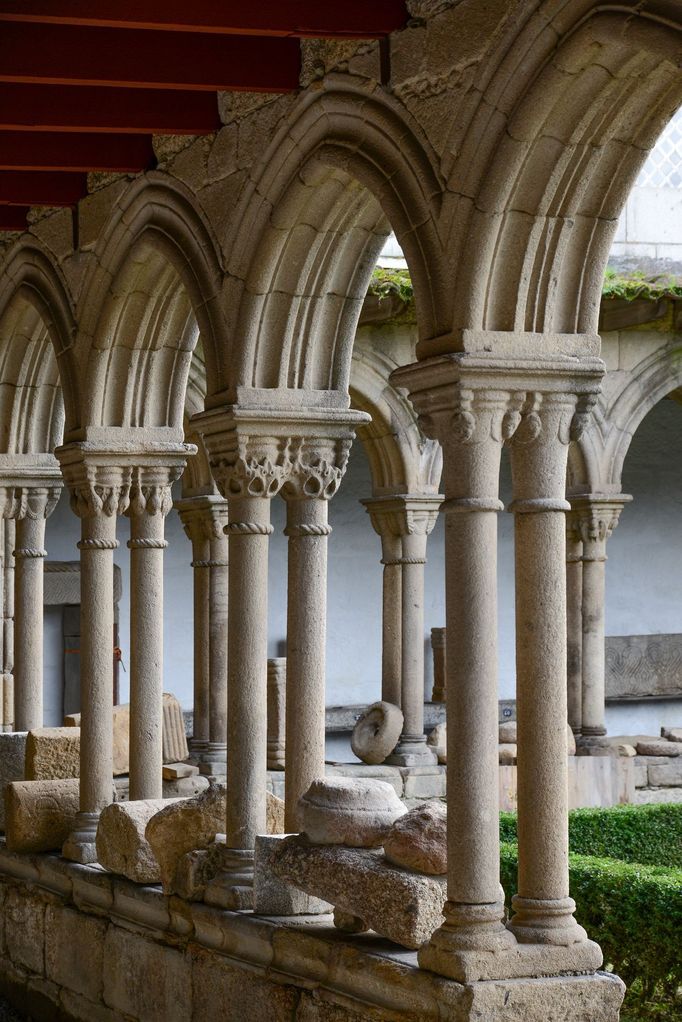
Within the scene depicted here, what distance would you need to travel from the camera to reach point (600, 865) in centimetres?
727

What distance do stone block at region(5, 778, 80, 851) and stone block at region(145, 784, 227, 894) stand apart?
1393mm

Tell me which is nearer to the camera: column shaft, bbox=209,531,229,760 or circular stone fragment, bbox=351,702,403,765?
column shaft, bbox=209,531,229,760

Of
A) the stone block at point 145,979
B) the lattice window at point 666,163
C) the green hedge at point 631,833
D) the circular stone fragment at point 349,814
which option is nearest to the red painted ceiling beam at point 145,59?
the circular stone fragment at point 349,814

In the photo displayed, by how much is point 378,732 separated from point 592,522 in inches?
99.1

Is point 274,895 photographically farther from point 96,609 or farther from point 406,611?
point 406,611

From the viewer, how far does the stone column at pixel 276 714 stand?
11.4 metres

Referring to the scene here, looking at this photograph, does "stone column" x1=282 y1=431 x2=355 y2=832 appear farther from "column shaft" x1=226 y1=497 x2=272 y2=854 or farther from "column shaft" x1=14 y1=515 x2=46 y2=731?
"column shaft" x1=14 y1=515 x2=46 y2=731

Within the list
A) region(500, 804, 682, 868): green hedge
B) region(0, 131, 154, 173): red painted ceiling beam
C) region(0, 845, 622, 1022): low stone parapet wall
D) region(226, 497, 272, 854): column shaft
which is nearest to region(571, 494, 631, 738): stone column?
region(500, 804, 682, 868): green hedge

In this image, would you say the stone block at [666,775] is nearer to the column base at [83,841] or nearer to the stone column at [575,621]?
the stone column at [575,621]

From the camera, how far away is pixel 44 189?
7812 mm

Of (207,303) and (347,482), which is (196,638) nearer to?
(347,482)

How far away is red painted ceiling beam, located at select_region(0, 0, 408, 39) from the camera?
4.95 m

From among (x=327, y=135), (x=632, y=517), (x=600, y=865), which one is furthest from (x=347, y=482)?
(x=327, y=135)

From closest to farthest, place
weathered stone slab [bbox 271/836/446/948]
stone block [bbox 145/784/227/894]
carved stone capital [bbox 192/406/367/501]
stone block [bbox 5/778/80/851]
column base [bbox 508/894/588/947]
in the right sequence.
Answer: column base [bbox 508/894/588/947]
weathered stone slab [bbox 271/836/446/948]
carved stone capital [bbox 192/406/367/501]
stone block [bbox 145/784/227/894]
stone block [bbox 5/778/80/851]
